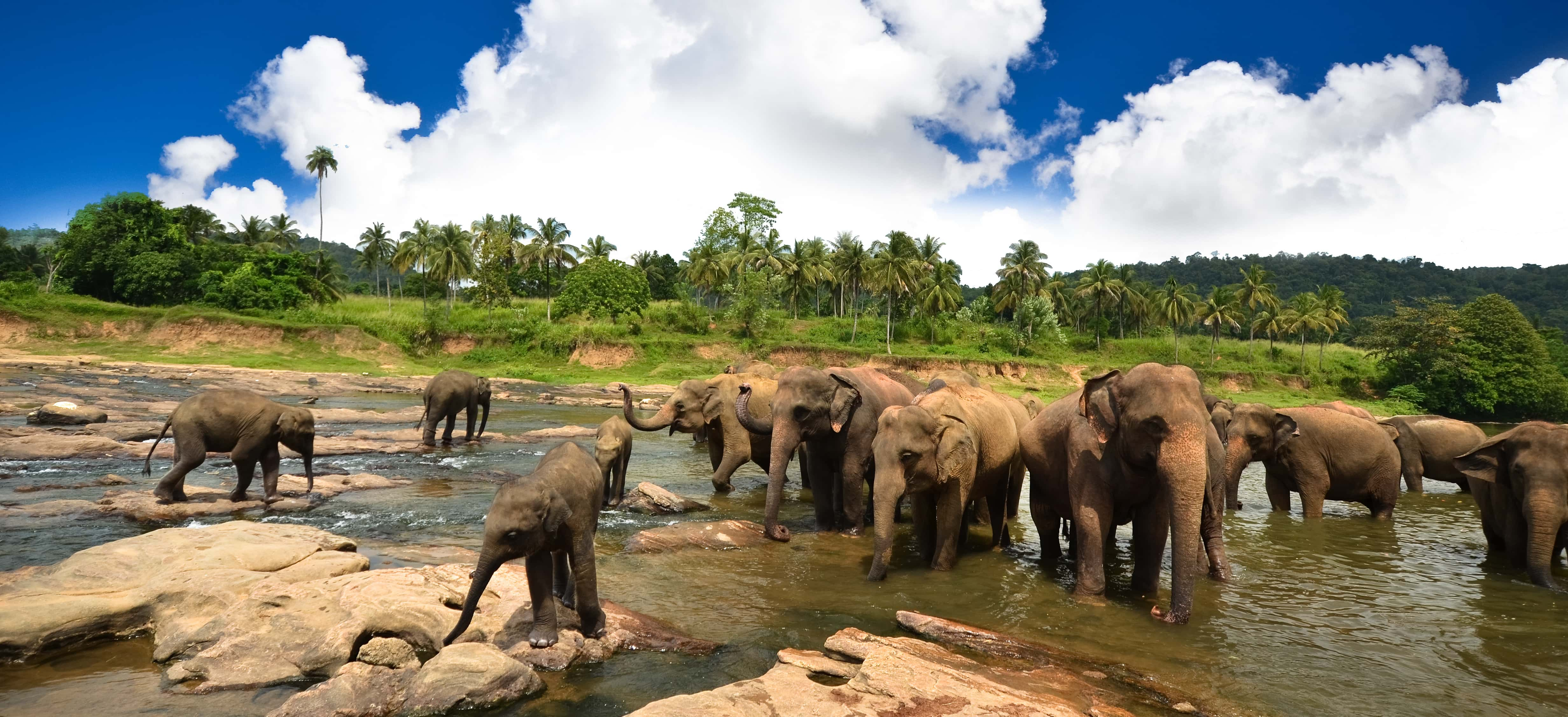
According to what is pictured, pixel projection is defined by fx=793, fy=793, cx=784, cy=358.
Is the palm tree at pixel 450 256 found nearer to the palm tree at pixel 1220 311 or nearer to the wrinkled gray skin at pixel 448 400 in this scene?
the wrinkled gray skin at pixel 448 400

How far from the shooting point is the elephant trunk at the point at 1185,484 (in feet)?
24.8

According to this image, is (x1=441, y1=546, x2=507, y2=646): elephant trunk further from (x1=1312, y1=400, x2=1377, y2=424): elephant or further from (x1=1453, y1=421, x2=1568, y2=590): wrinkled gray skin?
(x1=1312, y1=400, x2=1377, y2=424): elephant

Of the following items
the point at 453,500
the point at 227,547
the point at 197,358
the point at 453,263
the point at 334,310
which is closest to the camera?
the point at 227,547

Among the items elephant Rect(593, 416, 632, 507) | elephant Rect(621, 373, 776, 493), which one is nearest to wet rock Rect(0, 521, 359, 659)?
elephant Rect(593, 416, 632, 507)

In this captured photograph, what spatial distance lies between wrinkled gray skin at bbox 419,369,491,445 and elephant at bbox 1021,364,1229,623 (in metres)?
16.2

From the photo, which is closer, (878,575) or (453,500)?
(878,575)

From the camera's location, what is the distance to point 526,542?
6.27 meters

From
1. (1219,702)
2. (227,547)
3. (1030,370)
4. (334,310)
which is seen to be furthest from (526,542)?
A: (334,310)

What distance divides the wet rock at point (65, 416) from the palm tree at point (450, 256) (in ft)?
177

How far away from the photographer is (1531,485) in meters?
10.0

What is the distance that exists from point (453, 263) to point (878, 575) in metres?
74.6

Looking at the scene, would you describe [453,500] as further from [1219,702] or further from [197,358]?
[197,358]

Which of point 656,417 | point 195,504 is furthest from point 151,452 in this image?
point 656,417

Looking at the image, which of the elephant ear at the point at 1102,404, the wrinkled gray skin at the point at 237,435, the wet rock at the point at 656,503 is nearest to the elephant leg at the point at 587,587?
the elephant ear at the point at 1102,404
